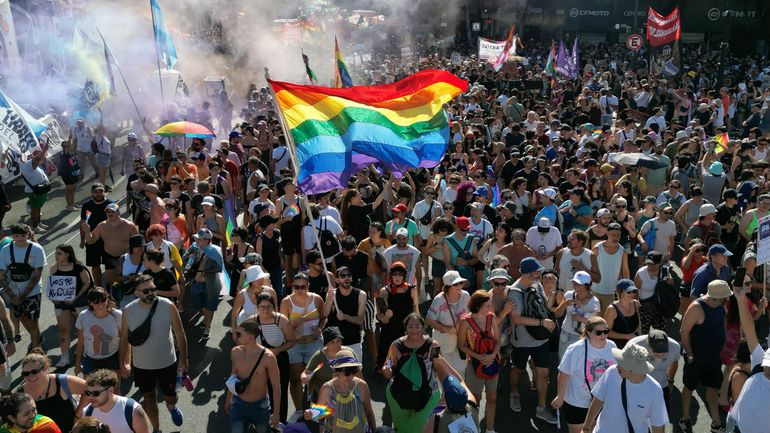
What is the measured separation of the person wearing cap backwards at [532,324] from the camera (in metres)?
6.78

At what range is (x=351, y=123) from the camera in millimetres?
7324

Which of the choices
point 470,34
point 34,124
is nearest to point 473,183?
point 34,124

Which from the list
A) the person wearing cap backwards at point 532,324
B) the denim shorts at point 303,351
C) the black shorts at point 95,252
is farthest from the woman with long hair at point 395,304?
the black shorts at point 95,252

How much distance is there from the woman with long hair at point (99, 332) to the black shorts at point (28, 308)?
189 cm

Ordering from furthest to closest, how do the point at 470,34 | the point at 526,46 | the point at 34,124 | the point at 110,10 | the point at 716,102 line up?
the point at 470,34 < the point at 526,46 < the point at 110,10 < the point at 716,102 < the point at 34,124

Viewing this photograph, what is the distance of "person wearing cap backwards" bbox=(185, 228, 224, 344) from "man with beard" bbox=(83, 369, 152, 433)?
137 inches

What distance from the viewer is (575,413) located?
237 inches

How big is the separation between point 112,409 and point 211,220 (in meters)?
4.67

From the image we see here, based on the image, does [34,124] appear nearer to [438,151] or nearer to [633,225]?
[438,151]

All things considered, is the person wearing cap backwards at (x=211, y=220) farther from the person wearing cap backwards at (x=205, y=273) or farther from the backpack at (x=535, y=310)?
the backpack at (x=535, y=310)

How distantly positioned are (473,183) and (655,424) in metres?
A: 5.50

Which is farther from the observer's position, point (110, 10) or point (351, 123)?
point (110, 10)

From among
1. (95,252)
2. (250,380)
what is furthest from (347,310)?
(95,252)

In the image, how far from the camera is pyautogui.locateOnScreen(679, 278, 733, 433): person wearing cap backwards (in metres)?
6.53
